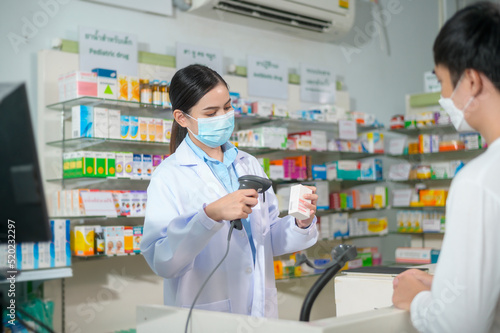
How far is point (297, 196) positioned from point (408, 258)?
434 centimetres

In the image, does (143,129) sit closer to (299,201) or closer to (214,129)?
(214,129)

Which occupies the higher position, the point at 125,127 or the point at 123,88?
the point at 123,88

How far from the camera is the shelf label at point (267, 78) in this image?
5.64m

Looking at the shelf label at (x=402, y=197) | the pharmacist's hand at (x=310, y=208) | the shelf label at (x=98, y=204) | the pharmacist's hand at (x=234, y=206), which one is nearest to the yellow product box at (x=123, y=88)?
the shelf label at (x=98, y=204)

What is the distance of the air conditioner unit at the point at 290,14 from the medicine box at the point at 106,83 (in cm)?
134

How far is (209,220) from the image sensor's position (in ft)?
6.16

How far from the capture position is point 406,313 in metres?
1.39

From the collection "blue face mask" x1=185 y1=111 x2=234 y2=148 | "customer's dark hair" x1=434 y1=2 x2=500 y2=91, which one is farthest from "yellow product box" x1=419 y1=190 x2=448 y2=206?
"customer's dark hair" x1=434 y1=2 x2=500 y2=91

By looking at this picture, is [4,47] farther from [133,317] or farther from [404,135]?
[404,135]

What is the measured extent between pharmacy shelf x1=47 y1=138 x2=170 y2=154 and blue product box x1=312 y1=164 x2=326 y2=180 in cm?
158

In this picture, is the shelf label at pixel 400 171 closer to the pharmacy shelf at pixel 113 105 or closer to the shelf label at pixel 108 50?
the pharmacy shelf at pixel 113 105

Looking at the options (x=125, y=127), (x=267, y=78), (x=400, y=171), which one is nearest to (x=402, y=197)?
(x=400, y=171)

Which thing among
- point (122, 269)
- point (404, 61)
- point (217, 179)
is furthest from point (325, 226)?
point (217, 179)

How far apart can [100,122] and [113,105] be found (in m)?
0.26
